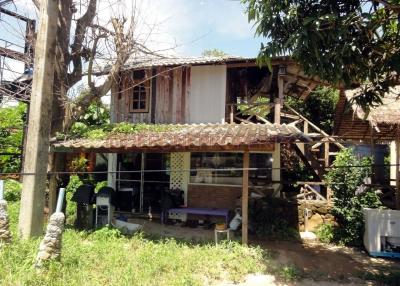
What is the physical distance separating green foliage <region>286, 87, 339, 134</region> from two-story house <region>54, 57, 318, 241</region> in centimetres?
526

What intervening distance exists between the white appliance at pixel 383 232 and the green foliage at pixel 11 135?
15505mm

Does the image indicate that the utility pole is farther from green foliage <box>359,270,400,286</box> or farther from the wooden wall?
green foliage <box>359,270,400,286</box>

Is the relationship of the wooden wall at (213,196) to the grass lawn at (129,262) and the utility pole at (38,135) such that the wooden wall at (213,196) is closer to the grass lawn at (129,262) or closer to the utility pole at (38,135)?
the grass lawn at (129,262)

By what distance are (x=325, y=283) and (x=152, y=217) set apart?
22.2 ft

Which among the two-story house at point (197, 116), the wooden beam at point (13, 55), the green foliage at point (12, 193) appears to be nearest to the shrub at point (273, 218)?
the two-story house at point (197, 116)

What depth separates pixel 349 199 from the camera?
32.3ft

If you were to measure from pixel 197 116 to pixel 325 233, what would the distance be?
17.7 feet

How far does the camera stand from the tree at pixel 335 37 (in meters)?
5.09

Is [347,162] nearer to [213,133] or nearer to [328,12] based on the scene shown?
[213,133]

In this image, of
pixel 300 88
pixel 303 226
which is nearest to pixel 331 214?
pixel 303 226

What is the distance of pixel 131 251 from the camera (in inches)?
319

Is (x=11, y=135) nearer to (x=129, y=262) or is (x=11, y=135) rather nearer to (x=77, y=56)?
(x=77, y=56)

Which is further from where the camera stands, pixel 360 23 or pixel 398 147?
pixel 398 147

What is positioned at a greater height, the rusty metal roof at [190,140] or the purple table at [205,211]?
the rusty metal roof at [190,140]
